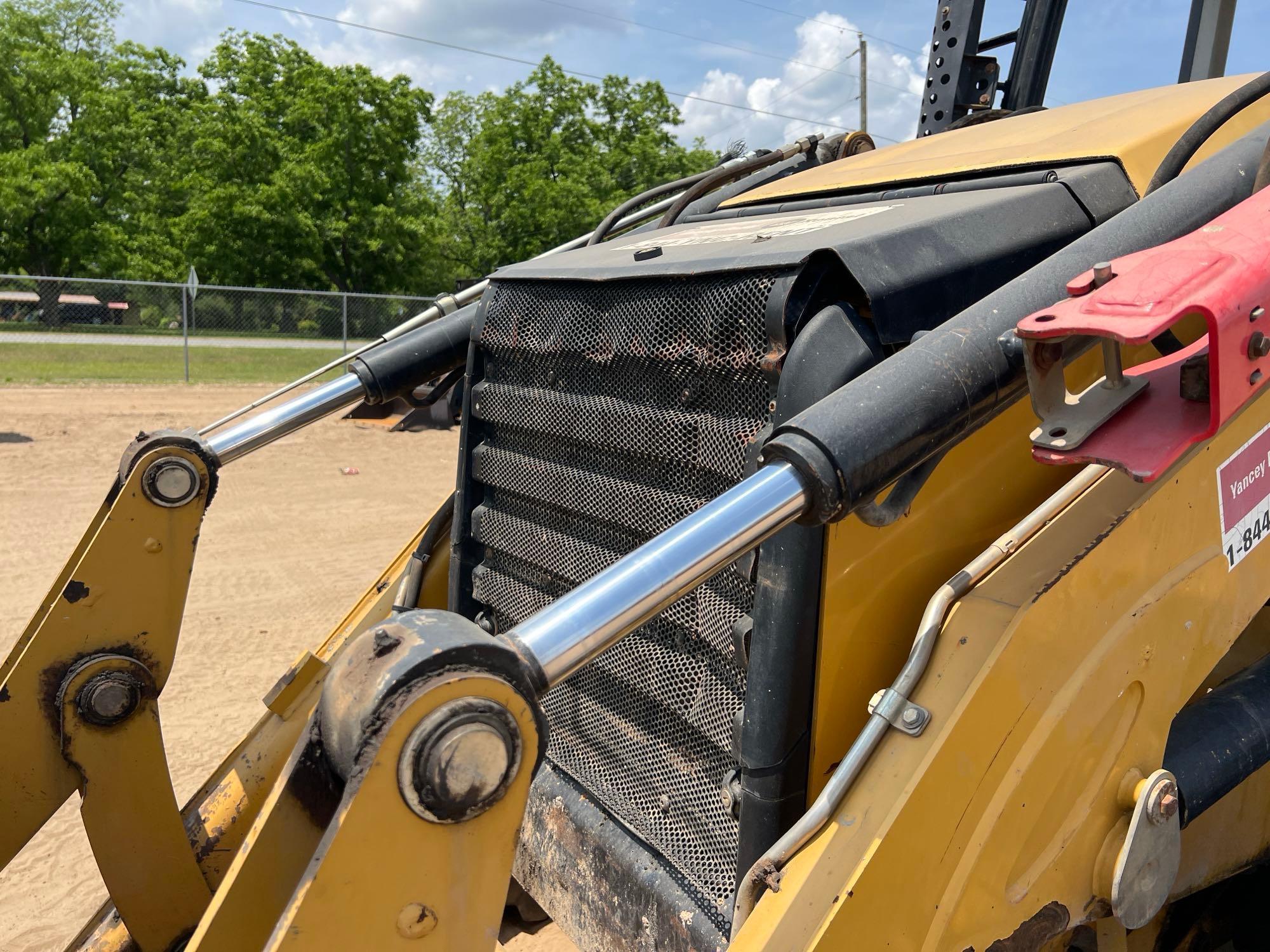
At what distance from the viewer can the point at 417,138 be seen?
109 feet

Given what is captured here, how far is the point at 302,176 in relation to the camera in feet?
97.2

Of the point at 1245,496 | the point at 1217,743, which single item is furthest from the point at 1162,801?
the point at 1245,496

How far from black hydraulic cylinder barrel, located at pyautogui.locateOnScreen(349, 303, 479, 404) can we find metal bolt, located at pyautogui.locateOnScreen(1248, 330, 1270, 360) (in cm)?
182

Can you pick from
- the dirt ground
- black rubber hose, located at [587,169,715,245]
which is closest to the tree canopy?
the dirt ground

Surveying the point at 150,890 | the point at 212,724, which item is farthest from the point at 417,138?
the point at 150,890

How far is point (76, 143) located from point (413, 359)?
114 feet

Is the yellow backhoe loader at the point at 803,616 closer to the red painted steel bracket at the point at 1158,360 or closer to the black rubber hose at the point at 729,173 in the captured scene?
the red painted steel bracket at the point at 1158,360

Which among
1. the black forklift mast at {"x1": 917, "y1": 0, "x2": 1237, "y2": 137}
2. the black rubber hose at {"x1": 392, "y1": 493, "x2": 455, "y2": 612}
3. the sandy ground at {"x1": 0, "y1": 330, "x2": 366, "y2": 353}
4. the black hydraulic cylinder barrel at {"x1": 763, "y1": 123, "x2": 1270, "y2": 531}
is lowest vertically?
the sandy ground at {"x1": 0, "y1": 330, "x2": 366, "y2": 353}

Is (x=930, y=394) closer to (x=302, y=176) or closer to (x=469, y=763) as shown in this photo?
(x=469, y=763)

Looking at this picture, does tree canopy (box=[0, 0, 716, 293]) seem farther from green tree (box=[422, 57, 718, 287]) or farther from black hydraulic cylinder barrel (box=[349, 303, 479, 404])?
black hydraulic cylinder barrel (box=[349, 303, 479, 404])

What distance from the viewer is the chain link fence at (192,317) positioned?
17688 millimetres

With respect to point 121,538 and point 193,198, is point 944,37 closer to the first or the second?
point 121,538

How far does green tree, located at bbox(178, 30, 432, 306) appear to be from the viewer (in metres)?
29.2

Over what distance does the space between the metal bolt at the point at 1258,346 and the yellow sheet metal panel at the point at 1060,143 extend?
0.68 meters
